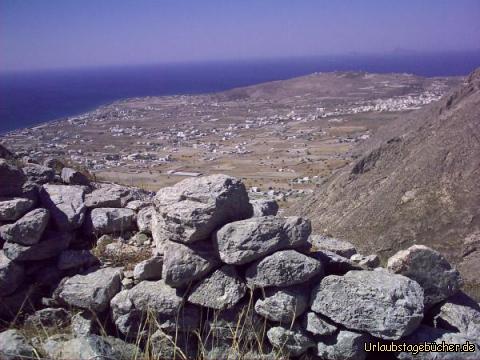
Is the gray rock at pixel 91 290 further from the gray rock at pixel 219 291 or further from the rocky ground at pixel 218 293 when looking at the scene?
the gray rock at pixel 219 291

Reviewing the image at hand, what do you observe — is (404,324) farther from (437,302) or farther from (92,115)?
(92,115)

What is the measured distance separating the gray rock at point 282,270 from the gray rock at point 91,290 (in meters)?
1.93

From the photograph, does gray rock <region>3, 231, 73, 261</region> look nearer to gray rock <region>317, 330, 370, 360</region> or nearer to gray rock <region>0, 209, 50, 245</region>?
gray rock <region>0, 209, 50, 245</region>

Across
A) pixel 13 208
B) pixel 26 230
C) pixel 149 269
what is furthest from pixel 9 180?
pixel 149 269

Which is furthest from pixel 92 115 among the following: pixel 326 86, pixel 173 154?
pixel 326 86

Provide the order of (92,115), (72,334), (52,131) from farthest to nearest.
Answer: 1. (92,115)
2. (52,131)
3. (72,334)

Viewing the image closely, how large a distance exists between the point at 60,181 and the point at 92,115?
354 ft

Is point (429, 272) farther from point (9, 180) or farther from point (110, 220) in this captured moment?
point (9, 180)

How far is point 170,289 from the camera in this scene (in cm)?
583

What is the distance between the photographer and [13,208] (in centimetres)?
674

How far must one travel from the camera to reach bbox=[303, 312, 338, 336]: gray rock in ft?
18.2

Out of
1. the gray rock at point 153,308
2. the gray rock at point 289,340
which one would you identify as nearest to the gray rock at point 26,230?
the gray rock at point 153,308

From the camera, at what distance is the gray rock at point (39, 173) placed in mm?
8797

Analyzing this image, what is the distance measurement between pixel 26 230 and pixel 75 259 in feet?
2.67
